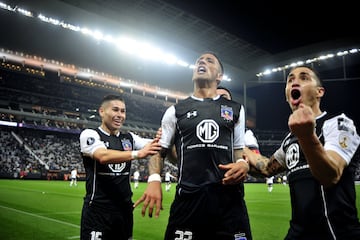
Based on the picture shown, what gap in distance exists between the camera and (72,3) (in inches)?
982

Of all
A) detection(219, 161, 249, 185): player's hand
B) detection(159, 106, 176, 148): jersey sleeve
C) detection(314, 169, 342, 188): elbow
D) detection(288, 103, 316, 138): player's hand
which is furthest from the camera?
detection(159, 106, 176, 148): jersey sleeve

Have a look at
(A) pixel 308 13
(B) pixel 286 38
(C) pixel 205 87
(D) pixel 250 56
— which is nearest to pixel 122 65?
(D) pixel 250 56

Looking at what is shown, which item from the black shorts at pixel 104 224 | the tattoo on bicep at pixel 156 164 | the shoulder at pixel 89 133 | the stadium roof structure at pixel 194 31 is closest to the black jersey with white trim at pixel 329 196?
the tattoo on bicep at pixel 156 164

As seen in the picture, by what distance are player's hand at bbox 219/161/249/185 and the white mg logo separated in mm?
347

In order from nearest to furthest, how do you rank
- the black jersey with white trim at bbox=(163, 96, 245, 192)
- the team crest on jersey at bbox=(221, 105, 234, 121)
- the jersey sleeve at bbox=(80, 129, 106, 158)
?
the black jersey with white trim at bbox=(163, 96, 245, 192)
the team crest on jersey at bbox=(221, 105, 234, 121)
the jersey sleeve at bbox=(80, 129, 106, 158)

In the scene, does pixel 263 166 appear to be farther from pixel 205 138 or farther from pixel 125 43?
pixel 125 43

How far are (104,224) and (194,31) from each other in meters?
28.1

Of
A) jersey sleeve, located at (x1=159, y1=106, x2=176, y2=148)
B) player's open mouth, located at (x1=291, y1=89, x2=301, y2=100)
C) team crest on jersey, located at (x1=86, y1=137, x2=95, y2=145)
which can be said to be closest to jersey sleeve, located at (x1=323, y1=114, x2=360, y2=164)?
player's open mouth, located at (x1=291, y1=89, x2=301, y2=100)

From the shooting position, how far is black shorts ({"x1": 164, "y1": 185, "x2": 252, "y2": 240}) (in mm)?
2889

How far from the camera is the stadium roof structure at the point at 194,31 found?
24703 mm

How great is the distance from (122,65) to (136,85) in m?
14.1

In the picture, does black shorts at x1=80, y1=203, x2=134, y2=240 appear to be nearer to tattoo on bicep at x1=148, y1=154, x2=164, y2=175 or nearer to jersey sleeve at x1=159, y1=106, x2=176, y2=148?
tattoo on bicep at x1=148, y1=154, x2=164, y2=175

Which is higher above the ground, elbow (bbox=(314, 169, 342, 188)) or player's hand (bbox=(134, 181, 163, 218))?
elbow (bbox=(314, 169, 342, 188))

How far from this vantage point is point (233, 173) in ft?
9.30
